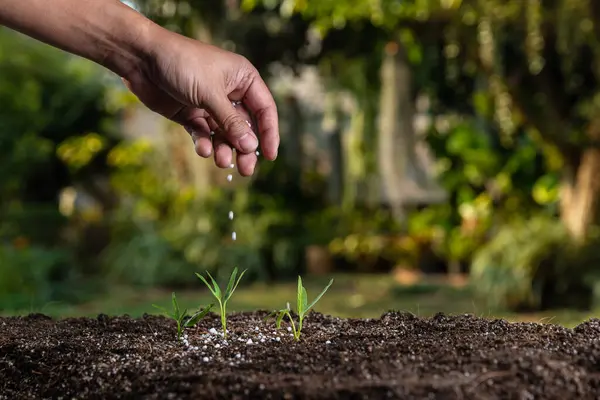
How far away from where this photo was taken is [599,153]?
6023 millimetres

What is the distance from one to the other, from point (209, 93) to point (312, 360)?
1.82 ft

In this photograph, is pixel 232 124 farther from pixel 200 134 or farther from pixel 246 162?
pixel 200 134

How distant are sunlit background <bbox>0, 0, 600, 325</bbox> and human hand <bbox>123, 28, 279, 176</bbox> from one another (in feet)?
7.49

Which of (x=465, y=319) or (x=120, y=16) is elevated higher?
(x=120, y=16)

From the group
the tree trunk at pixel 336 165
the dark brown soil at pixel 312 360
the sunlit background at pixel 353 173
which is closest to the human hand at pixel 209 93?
the dark brown soil at pixel 312 360

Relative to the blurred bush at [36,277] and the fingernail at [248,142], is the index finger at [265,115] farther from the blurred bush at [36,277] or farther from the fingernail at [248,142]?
the blurred bush at [36,277]

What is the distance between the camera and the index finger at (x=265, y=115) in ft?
5.64

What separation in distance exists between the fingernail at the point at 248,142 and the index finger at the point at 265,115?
61 mm

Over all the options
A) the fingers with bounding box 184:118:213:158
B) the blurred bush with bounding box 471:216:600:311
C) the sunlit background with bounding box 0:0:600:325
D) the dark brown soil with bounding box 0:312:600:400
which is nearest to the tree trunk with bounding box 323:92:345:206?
the sunlit background with bounding box 0:0:600:325

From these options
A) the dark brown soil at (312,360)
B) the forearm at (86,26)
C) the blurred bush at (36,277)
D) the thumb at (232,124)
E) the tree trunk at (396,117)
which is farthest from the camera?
the tree trunk at (396,117)

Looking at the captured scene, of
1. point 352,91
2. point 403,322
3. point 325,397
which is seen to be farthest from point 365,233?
point 325,397

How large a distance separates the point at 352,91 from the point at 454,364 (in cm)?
572

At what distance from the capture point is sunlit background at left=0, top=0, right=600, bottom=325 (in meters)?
5.95

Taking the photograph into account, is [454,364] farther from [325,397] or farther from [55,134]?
[55,134]
